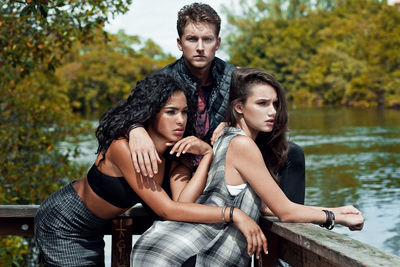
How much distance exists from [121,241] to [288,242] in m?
0.82

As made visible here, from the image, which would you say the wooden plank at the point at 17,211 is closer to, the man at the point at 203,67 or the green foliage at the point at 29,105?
the man at the point at 203,67

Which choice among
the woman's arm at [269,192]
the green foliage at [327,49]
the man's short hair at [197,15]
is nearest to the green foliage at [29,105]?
the man's short hair at [197,15]

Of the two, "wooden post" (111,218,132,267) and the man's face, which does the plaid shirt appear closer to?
the man's face

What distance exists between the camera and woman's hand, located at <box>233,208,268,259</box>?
7.07 feet

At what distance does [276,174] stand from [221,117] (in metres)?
0.60

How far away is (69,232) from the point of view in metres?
2.44

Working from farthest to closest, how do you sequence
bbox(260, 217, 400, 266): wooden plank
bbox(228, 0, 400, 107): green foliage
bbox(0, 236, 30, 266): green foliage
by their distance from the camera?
bbox(228, 0, 400, 107): green foliage
bbox(0, 236, 30, 266): green foliage
bbox(260, 217, 400, 266): wooden plank

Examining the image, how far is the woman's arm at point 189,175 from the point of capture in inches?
94.0

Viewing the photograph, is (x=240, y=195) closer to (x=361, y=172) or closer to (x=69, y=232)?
(x=69, y=232)

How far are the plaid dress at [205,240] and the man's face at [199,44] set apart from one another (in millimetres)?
1061

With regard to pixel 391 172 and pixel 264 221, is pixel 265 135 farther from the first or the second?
pixel 391 172

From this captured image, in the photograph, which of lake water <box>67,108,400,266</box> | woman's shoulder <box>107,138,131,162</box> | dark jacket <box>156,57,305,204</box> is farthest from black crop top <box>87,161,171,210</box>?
lake water <box>67,108,400,266</box>

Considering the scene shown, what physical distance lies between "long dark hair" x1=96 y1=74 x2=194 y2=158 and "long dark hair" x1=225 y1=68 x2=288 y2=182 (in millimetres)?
265

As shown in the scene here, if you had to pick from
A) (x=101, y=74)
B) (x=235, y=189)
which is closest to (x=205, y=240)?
(x=235, y=189)
